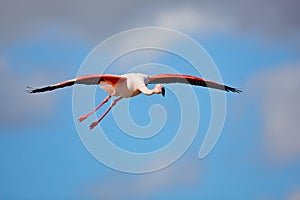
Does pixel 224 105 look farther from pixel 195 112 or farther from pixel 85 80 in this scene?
pixel 85 80

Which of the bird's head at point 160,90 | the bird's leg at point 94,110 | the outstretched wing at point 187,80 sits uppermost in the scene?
the outstretched wing at point 187,80

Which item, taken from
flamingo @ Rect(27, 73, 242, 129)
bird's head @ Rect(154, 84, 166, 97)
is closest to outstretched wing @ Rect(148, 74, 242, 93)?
flamingo @ Rect(27, 73, 242, 129)

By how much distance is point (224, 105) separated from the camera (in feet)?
265

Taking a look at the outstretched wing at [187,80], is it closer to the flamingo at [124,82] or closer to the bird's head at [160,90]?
the flamingo at [124,82]

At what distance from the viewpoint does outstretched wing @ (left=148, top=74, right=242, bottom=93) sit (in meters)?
77.1

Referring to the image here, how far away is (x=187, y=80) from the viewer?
78.3 m

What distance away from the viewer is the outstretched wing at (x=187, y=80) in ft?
253

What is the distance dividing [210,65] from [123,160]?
495 centimetres

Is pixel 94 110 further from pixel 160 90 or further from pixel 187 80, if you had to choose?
pixel 160 90

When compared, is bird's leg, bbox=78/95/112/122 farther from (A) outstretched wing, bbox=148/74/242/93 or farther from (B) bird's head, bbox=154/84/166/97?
(B) bird's head, bbox=154/84/166/97

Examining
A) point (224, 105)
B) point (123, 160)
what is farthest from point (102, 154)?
point (224, 105)

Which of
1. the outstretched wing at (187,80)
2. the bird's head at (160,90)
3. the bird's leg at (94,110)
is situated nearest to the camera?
the bird's head at (160,90)

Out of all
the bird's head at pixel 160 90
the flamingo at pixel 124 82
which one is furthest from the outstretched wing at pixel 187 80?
the bird's head at pixel 160 90

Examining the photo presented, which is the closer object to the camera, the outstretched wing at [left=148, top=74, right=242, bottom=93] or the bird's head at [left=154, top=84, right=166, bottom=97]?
the bird's head at [left=154, top=84, right=166, bottom=97]
